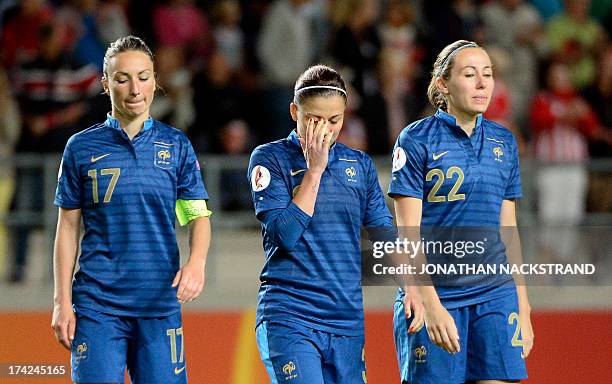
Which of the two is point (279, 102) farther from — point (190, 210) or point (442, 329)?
point (442, 329)

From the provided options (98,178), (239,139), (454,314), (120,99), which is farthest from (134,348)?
(239,139)

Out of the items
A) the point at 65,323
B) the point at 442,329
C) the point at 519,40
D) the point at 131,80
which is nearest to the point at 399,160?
the point at 442,329

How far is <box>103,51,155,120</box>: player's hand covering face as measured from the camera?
5.08m

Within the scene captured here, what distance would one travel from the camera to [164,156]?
515cm

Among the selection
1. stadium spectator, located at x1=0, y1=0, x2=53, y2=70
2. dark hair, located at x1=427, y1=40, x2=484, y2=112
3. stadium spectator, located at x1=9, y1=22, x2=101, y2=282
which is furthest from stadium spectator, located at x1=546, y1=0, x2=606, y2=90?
dark hair, located at x1=427, y1=40, x2=484, y2=112

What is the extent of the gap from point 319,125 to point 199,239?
69cm

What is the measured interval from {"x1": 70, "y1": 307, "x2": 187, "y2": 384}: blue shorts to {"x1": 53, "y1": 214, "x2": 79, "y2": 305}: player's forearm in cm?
10

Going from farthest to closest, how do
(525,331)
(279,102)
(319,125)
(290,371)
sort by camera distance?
(279,102), (525,331), (319,125), (290,371)

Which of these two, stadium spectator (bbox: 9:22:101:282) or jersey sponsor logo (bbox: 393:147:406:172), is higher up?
stadium spectator (bbox: 9:22:101:282)

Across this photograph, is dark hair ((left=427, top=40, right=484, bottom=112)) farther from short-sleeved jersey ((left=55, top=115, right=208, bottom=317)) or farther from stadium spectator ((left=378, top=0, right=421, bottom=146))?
stadium spectator ((left=378, top=0, right=421, bottom=146))

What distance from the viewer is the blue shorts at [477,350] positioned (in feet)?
17.0

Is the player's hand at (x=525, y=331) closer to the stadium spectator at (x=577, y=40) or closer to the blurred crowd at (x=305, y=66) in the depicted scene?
the blurred crowd at (x=305, y=66)

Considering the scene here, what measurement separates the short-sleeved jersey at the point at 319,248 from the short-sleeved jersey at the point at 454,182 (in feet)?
0.77

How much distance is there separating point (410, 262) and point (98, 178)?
1342 millimetres
